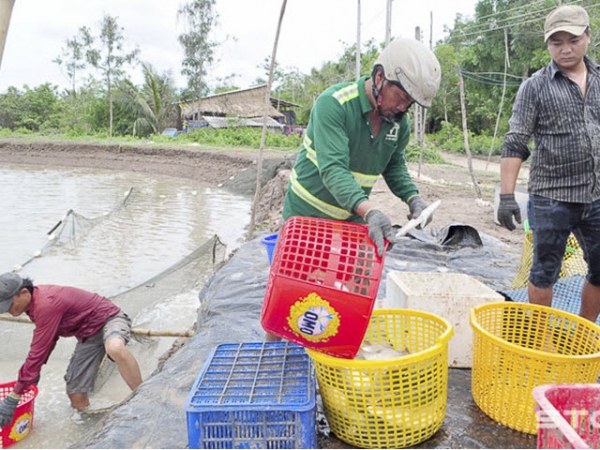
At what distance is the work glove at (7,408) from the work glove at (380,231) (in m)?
2.31

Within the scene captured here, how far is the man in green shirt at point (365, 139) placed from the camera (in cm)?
176

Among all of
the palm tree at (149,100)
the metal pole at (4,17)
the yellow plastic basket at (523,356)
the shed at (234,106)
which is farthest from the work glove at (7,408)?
the shed at (234,106)

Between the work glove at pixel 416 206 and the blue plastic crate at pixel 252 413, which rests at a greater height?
the work glove at pixel 416 206

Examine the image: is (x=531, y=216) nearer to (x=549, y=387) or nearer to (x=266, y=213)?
(x=549, y=387)

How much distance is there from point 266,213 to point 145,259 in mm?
3887

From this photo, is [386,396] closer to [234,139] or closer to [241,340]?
[241,340]

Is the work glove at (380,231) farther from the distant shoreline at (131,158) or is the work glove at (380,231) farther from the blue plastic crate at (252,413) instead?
A: the distant shoreline at (131,158)

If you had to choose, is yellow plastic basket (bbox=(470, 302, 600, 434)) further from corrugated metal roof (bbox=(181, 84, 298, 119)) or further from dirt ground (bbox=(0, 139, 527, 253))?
corrugated metal roof (bbox=(181, 84, 298, 119))

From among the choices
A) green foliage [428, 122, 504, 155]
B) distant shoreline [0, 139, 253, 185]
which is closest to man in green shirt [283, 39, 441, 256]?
distant shoreline [0, 139, 253, 185]

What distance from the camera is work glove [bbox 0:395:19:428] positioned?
2795 mm

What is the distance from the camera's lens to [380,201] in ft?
28.7

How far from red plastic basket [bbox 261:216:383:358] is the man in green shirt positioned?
0.09 meters

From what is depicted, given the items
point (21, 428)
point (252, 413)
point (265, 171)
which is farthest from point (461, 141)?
point (252, 413)

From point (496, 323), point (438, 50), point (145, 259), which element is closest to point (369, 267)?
point (496, 323)
